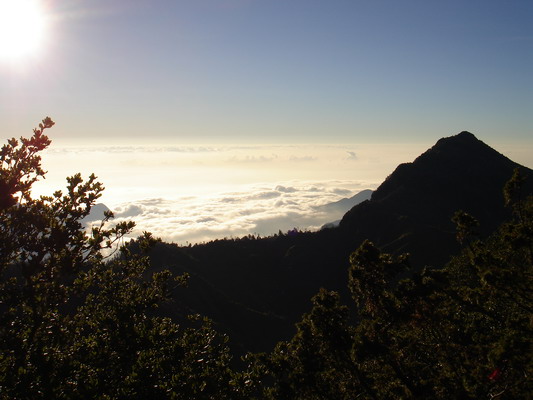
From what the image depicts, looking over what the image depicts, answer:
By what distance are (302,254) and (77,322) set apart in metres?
162

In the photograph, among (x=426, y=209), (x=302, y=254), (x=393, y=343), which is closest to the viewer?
(x=393, y=343)

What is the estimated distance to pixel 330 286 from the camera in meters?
153

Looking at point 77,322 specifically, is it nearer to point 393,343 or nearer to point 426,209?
point 393,343

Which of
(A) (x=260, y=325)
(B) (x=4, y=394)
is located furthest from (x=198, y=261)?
(B) (x=4, y=394)

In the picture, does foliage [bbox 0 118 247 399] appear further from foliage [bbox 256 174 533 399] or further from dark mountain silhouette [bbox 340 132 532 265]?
dark mountain silhouette [bbox 340 132 532 265]

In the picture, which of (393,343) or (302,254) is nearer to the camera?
(393,343)

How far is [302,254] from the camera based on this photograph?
172375mm

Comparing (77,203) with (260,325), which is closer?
(77,203)

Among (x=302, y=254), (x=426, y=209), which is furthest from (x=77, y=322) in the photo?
(x=426, y=209)

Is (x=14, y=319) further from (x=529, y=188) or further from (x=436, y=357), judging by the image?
(x=529, y=188)

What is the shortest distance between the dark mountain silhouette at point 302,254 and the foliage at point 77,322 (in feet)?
309

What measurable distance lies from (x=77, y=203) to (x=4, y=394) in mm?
6546

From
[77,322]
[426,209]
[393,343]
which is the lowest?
[393,343]

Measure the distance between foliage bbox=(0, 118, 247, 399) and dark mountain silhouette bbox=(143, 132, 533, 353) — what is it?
9421cm
